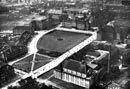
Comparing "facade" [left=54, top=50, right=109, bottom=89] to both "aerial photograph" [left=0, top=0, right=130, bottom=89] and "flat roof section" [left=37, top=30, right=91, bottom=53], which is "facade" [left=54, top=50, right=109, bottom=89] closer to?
"aerial photograph" [left=0, top=0, right=130, bottom=89]

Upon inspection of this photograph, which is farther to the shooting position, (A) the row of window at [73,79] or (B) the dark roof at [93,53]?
(B) the dark roof at [93,53]

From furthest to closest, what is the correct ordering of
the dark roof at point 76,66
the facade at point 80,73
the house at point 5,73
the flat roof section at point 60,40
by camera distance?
the flat roof section at point 60,40 → the house at point 5,73 → the dark roof at point 76,66 → the facade at point 80,73

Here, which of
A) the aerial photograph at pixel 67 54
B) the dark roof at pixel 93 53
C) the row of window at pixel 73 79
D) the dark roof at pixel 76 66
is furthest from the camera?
the dark roof at pixel 93 53

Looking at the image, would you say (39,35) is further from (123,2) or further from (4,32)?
(123,2)

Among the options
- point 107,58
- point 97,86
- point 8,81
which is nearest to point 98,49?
point 107,58

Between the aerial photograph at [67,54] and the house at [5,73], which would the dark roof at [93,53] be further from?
the house at [5,73]

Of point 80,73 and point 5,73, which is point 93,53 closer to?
point 80,73


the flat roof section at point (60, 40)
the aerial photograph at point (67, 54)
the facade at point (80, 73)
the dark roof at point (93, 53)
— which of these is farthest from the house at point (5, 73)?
the dark roof at point (93, 53)

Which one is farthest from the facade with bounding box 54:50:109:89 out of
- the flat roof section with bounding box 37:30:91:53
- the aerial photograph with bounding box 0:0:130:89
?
the flat roof section with bounding box 37:30:91:53
